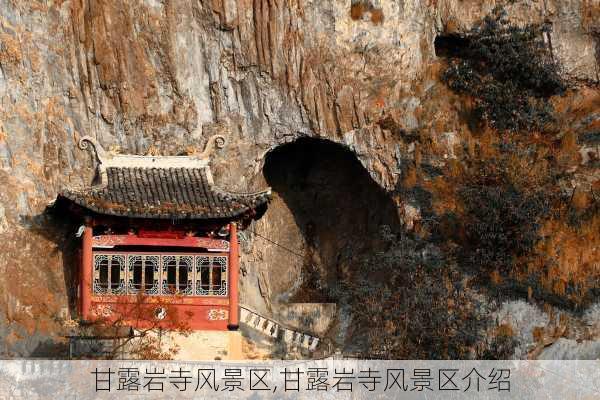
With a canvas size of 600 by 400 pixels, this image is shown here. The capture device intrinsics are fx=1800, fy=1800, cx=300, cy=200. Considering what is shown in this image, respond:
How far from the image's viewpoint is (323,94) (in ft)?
148

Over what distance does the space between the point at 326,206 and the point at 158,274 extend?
269 inches

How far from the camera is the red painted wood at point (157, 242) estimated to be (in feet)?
138

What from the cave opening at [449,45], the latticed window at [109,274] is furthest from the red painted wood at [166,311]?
the cave opening at [449,45]

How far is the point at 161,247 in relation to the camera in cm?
4272

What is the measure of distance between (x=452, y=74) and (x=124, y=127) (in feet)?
27.6

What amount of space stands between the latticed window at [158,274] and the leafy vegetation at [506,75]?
25.6 ft

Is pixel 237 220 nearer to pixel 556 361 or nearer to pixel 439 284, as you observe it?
pixel 439 284

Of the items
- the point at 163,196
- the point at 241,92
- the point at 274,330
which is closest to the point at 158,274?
the point at 163,196

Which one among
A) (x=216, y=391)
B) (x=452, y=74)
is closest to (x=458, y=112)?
(x=452, y=74)

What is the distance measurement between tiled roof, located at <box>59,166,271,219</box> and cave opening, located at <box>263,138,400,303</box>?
3.64 m

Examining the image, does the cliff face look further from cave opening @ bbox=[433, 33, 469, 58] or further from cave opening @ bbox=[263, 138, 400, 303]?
cave opening @ bbox=[263, 138, 400, 303]

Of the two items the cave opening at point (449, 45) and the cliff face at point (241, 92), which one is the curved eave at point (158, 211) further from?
the cave opening at point (449, 45)

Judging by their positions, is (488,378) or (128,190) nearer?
(488,378)

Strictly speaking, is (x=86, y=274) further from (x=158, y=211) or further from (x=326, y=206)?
(x=326, y=206)
